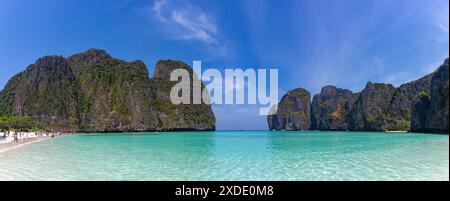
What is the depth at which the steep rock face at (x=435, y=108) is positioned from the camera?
66.2m

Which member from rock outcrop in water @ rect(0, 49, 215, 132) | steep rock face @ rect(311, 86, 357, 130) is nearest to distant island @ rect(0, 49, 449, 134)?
rock outcrop in water @ rect(0, 49, 215, 132)

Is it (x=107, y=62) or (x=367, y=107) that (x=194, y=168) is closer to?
(x=367, y=107)

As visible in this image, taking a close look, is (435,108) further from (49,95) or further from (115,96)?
(49,95)

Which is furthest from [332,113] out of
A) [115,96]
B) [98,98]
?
[98,98]

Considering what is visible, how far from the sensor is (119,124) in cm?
12950

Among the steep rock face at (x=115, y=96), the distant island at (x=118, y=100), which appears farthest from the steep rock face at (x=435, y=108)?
the steep rock face at (x=115, y=96)

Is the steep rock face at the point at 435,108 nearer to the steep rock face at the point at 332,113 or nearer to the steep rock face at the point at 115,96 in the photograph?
the steep rock face at the point at 332,113

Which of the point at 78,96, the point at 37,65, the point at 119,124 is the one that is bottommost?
the point at 119,124

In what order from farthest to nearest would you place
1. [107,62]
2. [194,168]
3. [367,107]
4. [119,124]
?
[107,62], [367,107], [119,124], [194,168]

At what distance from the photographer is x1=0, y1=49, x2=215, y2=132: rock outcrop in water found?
12975cm

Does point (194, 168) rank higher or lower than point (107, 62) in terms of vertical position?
lower

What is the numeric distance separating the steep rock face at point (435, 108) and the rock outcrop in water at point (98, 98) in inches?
3512
